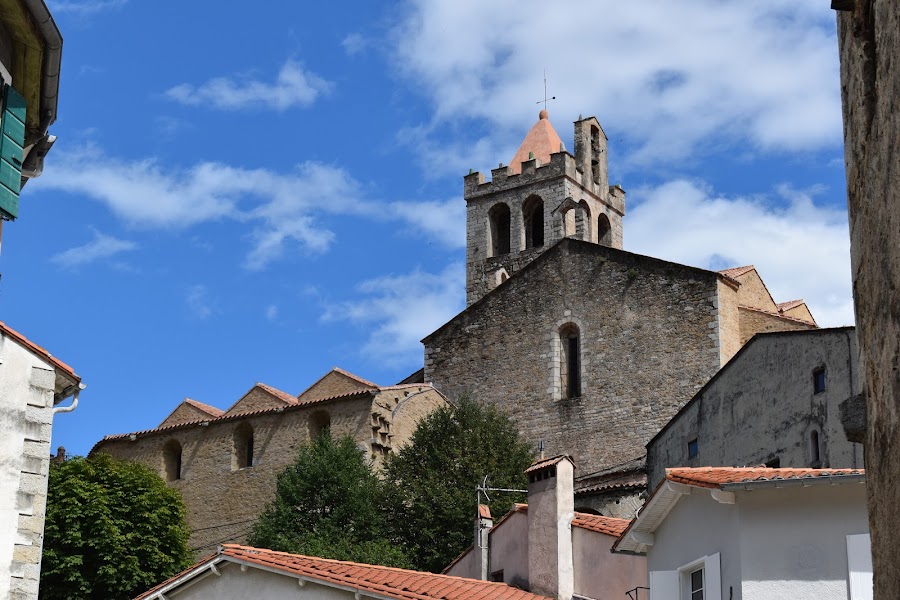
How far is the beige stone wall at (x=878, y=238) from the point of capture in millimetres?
5133

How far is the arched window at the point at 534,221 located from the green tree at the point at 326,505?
884 inches

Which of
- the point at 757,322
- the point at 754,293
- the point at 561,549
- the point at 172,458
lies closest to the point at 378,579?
the point at 561,549

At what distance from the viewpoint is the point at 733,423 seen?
27984 millimetres

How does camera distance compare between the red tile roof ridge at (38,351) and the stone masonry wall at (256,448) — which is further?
the stone masonry wall at (256,448)

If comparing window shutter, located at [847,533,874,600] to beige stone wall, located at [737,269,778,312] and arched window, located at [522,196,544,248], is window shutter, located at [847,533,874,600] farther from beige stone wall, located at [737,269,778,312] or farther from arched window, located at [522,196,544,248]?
arched window, located at [522,196,544,248]

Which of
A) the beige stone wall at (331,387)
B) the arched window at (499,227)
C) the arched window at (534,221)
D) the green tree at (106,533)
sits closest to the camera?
the green tree at (106,533)

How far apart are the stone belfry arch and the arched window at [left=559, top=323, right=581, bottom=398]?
1447 cm

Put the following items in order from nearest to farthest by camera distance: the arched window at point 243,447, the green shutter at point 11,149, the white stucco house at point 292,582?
the green shutter at point 11,149
the white stucco house at point 292,582
the arched window at point 243,447

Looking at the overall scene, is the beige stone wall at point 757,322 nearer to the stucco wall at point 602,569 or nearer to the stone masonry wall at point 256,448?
the stone masonry wall at point 256,448

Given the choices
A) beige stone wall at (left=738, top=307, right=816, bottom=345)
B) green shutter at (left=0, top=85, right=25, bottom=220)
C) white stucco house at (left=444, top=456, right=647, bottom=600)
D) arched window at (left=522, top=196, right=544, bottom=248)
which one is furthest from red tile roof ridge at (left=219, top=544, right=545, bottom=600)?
arched window at (left=522, top=196, right=544, bottom=248)

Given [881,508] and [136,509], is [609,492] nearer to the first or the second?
[136,509]

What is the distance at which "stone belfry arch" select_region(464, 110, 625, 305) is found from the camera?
190 feet

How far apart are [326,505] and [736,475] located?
2263 centimetres

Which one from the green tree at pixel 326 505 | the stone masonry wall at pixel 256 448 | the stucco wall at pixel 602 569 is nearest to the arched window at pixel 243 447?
the stone masonry wall at pixel 256 448
